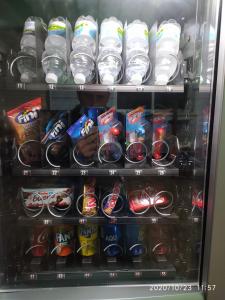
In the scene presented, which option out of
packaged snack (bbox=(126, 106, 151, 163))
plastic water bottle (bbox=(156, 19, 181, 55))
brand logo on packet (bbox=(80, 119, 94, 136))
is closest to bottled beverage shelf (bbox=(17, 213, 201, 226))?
packaged snack (bbox=(126, 106, 151, 163))

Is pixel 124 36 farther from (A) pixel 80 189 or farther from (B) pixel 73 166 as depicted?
(A) pixel 80 189

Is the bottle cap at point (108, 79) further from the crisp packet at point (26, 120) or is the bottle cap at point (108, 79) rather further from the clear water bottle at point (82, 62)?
the crisp packet at point (26, 120)

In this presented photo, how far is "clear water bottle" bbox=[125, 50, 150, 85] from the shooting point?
1070mm

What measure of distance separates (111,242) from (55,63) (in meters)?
0.88

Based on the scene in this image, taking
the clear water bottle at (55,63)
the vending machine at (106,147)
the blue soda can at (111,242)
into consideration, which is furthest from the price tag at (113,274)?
the clear water bottle at (55,63)

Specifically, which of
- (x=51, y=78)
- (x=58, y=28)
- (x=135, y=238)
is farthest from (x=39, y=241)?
(x=58, y=28)

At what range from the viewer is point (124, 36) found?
1.17m

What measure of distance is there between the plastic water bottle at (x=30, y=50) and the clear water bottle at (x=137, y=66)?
1.34 ft

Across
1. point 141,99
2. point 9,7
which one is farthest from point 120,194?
point 9,7

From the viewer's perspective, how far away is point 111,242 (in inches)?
51.1

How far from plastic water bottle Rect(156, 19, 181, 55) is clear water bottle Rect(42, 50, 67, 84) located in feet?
1.34

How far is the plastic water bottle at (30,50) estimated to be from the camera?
3.72 feet

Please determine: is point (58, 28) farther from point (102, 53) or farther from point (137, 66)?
point (137, 66)

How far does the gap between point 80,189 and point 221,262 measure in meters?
0.70
